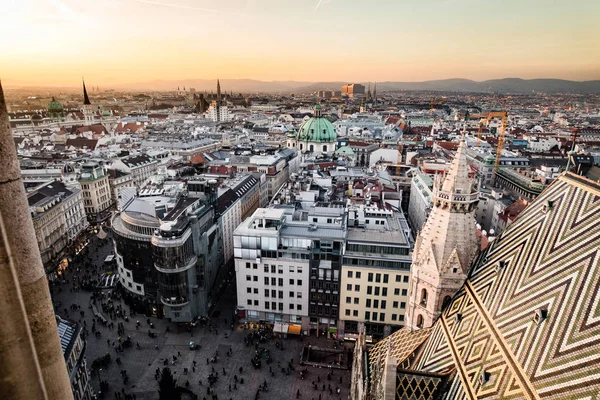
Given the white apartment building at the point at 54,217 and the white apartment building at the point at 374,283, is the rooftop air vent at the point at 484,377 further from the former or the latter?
the white apartment building at the point at 54,217

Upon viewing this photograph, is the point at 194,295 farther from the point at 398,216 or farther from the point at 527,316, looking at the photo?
the point at 527,316

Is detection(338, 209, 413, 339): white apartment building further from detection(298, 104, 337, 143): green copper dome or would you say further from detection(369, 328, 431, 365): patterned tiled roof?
detection(298, 104, 337, 143): green copper dome

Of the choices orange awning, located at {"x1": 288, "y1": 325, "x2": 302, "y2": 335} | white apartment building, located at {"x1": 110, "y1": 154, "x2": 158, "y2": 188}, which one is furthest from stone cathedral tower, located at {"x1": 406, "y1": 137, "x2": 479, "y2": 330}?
white apartment building, located at {"x1": 110, "y1": 154, "x2": 158, "y2": 188}

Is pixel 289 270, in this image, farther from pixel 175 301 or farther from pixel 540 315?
pixel 540 315

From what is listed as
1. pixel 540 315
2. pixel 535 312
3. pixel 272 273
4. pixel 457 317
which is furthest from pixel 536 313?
pixel 272 273

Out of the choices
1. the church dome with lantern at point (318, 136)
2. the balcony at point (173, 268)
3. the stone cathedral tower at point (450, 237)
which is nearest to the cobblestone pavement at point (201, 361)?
the balcony at point (173, 268)

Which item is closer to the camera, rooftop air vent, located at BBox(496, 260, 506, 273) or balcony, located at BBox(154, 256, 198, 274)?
rooftop air vent, located at BBox(496, 260, 506, 273)

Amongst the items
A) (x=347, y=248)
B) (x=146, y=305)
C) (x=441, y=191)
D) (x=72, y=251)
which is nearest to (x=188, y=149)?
(x=72, y=251)
